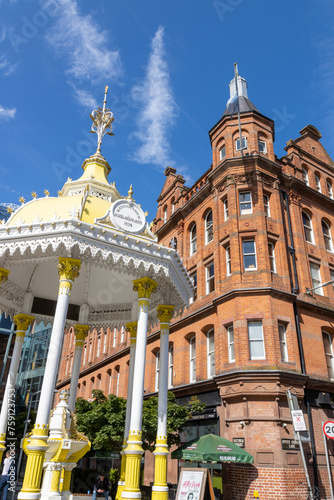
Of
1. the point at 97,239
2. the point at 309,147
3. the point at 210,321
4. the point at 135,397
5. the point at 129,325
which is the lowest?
the point at 135,397

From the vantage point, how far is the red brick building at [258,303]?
18.0 m

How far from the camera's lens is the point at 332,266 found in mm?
26703

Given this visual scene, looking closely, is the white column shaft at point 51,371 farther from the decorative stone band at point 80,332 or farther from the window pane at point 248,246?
the window pane at point 248,246

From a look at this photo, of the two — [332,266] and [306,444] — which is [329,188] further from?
[306,444]

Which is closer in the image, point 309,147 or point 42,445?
point 42,445

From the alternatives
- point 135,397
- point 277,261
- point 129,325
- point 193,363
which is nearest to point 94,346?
point 193,363

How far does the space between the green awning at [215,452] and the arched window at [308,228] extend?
1507 cm

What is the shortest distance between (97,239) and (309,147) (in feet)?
85.8

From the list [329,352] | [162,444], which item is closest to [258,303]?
[329,352]

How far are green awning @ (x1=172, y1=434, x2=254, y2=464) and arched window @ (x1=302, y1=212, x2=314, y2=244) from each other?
1507 centimetres

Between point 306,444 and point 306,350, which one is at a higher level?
point 306,350

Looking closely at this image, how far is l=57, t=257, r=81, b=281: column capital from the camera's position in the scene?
10172mm

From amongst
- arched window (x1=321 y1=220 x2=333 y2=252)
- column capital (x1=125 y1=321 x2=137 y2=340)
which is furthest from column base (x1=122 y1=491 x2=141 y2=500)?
arched window (x1=321 y1=220 x2=333 y2=252)

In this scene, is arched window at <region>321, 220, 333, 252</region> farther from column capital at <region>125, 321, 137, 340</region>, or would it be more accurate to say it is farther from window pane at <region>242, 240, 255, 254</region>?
column capital at <region>125, 321, 137, 340</region>
